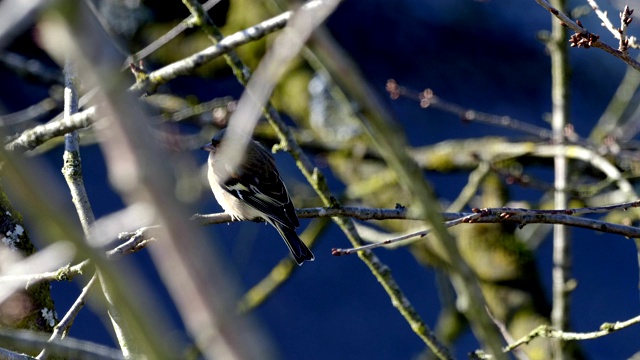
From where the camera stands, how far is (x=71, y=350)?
1474 millimetres

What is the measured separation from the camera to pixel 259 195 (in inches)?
172

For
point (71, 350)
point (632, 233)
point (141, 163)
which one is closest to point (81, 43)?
point (141, 163)

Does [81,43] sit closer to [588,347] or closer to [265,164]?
[265,164]

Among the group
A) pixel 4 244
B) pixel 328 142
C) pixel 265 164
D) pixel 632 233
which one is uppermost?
pixel 328 142

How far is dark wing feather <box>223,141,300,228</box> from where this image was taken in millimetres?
4172

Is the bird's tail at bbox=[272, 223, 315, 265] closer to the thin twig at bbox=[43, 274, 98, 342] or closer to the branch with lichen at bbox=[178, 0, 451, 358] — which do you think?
the branch with lichen at bbox=[178, 0, 451, 358]

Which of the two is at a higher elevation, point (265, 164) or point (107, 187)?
point (107, 187)

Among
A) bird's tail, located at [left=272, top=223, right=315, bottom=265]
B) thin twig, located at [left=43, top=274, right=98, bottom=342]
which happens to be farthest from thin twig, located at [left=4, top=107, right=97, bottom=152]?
bird's tail, located at [left=272, top=223, right=315, bottom=265]

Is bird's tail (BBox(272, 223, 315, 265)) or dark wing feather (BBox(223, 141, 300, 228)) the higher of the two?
dark wing feather (BBox(223, 141, 300, 228))

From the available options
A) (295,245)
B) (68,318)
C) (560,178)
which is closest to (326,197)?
(295,245)

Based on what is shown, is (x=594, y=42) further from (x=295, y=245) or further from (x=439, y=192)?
(x=439, y=192)

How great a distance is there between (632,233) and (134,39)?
15.8 ft

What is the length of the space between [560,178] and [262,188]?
1727 millimetres

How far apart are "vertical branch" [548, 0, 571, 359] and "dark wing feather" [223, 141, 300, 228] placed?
1.47 metres
